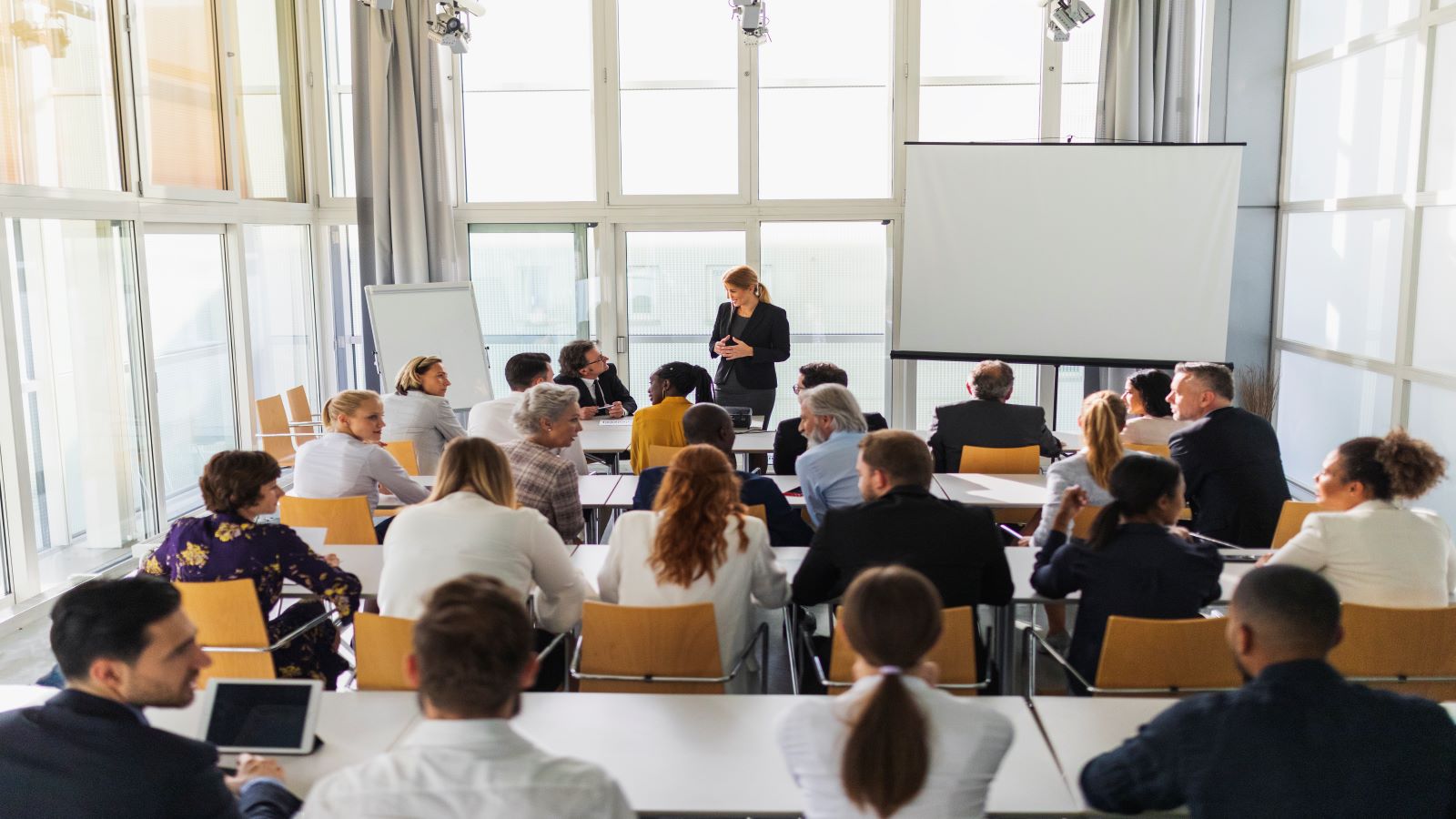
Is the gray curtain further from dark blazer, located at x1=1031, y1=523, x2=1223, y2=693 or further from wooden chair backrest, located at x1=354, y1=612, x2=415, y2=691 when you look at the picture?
wooden chair backrest, located at x1=354, y1=612, x2=415, y2=691

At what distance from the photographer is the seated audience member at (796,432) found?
5121mm

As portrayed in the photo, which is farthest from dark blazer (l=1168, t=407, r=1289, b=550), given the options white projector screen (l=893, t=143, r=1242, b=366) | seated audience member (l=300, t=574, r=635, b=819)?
seated audience member (l=300, t=574, r=635, b=819)

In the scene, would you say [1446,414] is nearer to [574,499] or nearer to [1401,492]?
[1401,492]

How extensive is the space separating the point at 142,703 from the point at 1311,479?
6624mm

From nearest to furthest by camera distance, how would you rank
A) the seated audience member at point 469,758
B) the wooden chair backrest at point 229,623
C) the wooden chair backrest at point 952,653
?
1. the seated audience member at point 469,758
2. the wooden chair backrest at point 952,653
3. the wooden chair backrest at point 229,623

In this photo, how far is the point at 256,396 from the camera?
7230 millimetres

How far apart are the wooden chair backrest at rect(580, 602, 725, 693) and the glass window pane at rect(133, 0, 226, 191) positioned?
4.50 meters

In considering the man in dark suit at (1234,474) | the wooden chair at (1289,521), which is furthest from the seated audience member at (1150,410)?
the wooden chair at (1289,521)

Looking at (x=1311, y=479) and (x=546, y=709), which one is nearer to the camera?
(x=546, y=709)

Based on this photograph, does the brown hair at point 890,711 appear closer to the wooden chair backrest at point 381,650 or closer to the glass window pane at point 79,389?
the wooden chair backrest at point 381,650

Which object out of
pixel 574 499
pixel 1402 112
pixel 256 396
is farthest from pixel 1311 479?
pixel 256 396

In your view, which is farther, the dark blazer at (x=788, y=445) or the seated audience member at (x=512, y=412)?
the dark blazer at (x=788, y=445)

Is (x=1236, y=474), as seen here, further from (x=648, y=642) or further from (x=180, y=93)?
(x=180, y=93)

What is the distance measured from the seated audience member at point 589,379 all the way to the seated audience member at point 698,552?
120 inches
